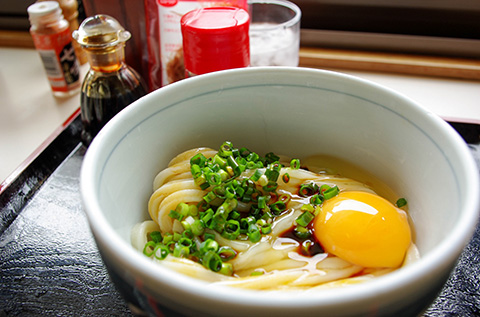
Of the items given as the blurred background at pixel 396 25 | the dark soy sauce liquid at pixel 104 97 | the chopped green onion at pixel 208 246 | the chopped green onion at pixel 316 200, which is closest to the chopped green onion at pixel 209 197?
the chopped green onion at pixel 208 246

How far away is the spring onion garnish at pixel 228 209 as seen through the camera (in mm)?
837

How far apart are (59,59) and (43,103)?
7.9 inches

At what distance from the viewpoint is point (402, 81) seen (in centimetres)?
176

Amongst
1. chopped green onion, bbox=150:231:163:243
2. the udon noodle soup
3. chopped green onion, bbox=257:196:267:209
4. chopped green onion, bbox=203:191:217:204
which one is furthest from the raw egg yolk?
chopped green onion, bbox=150:231:163:243

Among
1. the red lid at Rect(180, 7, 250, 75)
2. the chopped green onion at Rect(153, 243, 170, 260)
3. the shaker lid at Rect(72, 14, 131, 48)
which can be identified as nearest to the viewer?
the chopped green onion at Rect(153, 243, 170, 260)

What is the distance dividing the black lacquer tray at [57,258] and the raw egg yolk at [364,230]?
0.19 m

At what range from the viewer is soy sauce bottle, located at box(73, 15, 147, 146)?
127 centimetres

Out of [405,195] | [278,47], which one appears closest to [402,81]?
[278,47]

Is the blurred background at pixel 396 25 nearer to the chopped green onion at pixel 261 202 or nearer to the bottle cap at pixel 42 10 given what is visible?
the bottle cap at pixel 42 10

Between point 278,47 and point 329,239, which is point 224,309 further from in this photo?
point 278,47

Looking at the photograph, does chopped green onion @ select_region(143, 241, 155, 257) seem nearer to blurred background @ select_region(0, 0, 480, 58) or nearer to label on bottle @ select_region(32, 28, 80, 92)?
label on bottle @ select_region(32, 28, 80, 92)

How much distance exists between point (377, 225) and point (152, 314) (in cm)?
47

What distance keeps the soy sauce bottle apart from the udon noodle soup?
1.42ft

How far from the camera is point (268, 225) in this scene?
2.97ft
